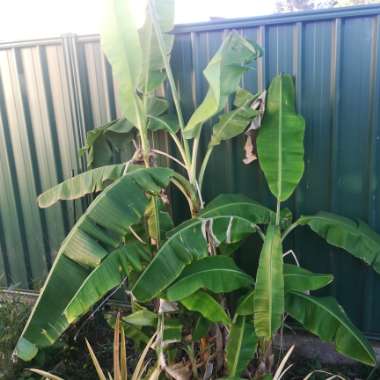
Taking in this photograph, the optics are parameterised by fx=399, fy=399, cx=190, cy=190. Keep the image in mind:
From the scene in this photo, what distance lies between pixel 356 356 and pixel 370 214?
44.4 inches

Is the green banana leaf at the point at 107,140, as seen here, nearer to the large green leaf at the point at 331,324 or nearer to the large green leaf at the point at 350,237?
the large green leaf at the point at 350,237

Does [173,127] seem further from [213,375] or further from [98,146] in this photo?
[213,375]

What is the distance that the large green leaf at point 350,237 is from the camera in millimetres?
2660

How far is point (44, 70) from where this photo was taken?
377 cm

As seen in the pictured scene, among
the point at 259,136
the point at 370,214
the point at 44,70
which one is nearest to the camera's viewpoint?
the point at 259,136

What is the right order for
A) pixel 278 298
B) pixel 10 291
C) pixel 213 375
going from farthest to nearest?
pixel 10 291, pixel 213 375, pixel 278 298

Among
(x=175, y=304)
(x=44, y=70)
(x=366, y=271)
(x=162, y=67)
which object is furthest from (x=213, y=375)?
(x=44, y=70)

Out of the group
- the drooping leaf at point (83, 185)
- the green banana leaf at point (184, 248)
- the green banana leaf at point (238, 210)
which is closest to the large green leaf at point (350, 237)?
the green banana leaf at point (238, 210)

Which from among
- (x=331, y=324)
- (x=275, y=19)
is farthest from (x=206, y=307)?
(x=275, y=19)

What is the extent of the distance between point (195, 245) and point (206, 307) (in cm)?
41

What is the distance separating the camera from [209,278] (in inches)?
97.7

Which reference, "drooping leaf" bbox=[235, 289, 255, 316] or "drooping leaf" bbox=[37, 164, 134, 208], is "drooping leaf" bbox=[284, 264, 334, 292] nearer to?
"drooping leaf" bbox=[235, 289, 255, 316]

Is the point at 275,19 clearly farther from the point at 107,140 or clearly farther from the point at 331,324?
the point at 331,324

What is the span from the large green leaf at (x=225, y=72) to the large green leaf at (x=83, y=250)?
0.55 metres
